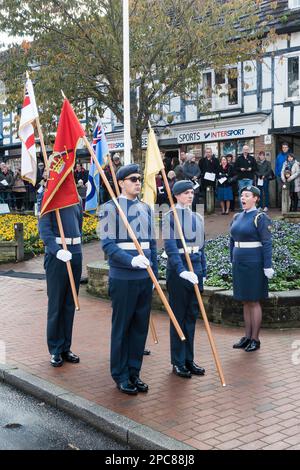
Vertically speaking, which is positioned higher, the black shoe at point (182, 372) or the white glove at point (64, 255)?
the white glove at point (64, 255)

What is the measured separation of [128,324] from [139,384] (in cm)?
55

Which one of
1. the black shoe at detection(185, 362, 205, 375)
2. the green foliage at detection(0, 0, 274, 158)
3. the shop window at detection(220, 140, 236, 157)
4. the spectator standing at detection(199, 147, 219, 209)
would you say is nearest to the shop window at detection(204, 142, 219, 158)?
the shop window at detection(220, 140, 236, 157)

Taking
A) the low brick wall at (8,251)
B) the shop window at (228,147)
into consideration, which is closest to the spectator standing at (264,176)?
the shop window at (228,147)

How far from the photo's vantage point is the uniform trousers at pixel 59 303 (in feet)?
21.4

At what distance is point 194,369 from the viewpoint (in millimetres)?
6105

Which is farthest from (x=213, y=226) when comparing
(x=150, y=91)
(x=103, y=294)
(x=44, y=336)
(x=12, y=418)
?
(x=12, y=418)

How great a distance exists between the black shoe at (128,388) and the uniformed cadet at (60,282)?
3.58 ft

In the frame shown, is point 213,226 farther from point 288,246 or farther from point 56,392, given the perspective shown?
point 56,392

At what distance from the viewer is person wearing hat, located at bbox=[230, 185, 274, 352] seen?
22.5 feet

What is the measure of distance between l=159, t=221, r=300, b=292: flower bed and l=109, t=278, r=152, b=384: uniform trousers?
9.39ft

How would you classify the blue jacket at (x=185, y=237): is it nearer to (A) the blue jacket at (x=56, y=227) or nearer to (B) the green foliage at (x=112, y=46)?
(A) the blue jacket at (x=56, y=227)

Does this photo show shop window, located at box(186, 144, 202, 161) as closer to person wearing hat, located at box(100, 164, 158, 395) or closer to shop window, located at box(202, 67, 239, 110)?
shop window, located at box(202, 67, 239, 110)

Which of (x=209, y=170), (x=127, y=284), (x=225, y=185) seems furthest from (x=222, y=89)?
(x=127, y=284)

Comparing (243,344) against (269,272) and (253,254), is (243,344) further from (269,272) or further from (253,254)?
(253,254)
